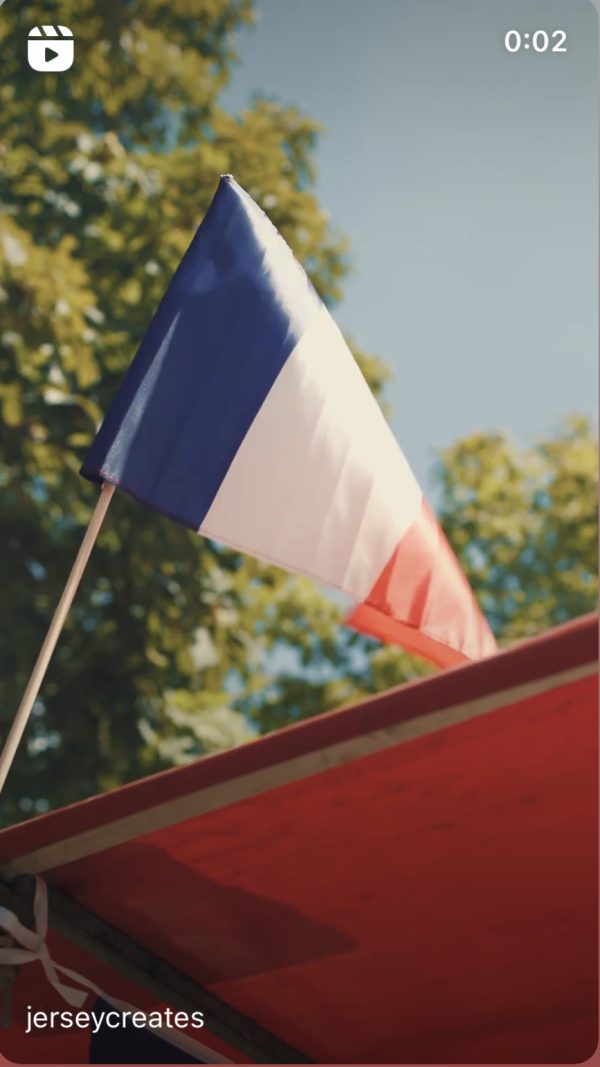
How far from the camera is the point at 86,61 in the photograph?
7203 mm

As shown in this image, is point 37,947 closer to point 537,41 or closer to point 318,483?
point 318,483

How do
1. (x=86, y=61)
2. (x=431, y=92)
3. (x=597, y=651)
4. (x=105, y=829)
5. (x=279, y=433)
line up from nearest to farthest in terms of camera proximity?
(x=597, y=651)
(x=105, y=829)
(x=279, y=433)
(x=431, y=92)
(x=86, y=61)

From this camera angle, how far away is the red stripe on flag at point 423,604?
103 inches

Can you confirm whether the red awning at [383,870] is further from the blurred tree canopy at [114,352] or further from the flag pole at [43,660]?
the blurred tree canopy at [114,352]

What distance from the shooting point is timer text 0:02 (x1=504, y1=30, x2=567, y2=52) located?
2904mm

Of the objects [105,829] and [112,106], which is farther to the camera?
[112,106]

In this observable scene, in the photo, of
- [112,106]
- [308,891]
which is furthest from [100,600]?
[308,891]

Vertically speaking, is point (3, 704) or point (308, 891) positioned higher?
point (3, 704)

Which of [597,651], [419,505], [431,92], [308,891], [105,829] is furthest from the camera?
[431,92]

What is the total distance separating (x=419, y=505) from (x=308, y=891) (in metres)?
1.02

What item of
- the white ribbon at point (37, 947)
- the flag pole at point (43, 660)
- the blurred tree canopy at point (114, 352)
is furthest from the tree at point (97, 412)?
the white ribbon at point (37, 947)

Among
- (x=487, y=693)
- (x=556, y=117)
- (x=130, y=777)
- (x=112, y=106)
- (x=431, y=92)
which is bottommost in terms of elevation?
(x=487, y=693)

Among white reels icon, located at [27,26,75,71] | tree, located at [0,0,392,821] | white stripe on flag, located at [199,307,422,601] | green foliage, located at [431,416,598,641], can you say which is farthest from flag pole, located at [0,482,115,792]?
green foliage, located at [431,416,598,641]

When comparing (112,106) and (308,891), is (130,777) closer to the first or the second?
(112,106)
